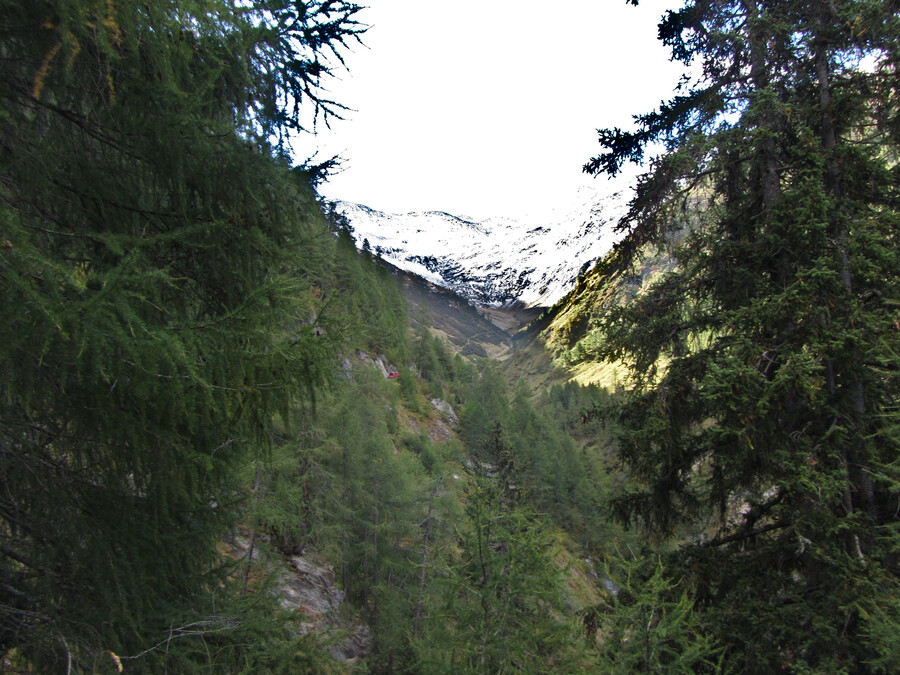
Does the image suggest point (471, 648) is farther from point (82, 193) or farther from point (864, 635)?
point (82, 193)

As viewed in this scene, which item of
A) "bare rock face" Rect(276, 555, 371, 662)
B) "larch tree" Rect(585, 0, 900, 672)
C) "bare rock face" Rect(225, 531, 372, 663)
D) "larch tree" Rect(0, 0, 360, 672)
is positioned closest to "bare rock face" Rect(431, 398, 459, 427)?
"bare rock face" Rect(225, 531, 372, 663)

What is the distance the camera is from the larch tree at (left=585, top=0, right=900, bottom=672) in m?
3.89

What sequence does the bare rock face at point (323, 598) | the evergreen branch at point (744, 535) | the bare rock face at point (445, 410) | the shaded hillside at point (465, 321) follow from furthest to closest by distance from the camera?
the shaded hillside at point (465, 321) < the bare rock face at point (445, 410) < the bare rock face at point (323, 598) < the evergreen branch at point (744, 535)

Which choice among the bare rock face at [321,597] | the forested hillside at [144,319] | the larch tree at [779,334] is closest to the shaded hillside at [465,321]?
the bare rock face at [321,597]

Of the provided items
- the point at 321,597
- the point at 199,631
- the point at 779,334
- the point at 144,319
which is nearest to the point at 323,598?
the point at 321,597

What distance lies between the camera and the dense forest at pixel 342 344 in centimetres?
258

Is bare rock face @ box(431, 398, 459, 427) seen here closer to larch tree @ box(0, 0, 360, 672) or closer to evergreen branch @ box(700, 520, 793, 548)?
evergreen branch @ box(700, 520, 793, 548)

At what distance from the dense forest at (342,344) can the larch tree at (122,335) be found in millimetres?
21

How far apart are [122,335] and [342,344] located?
1620 mm

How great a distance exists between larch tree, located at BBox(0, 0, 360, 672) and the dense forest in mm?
21

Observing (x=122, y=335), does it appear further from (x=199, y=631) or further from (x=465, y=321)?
(x=465, y=321)

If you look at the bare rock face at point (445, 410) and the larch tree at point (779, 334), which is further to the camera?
the bare rock face at point (445, 410)

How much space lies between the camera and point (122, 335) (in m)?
2.04

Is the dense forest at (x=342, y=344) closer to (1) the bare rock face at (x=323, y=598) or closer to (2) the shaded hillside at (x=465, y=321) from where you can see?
(1) the bare rock face at (x=323, y=598)
